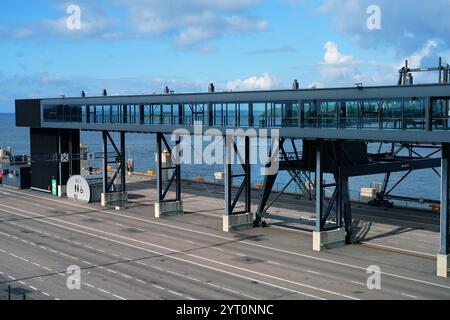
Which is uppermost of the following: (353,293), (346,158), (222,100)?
(222,100)

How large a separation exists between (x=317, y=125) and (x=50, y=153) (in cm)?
4047

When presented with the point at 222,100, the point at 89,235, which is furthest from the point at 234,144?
the point at 89,235

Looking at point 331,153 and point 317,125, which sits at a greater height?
point 317,125

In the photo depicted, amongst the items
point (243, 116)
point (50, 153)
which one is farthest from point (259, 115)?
point (50, 153)

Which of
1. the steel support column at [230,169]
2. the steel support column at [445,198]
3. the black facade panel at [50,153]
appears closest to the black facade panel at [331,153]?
the steel support column at [230,169]

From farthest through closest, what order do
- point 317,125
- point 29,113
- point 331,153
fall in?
point 29,113 < point 331,153 < point 317,125

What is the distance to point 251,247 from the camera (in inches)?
1431

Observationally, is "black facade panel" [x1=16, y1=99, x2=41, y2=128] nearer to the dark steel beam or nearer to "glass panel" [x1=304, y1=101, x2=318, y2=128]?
"glass panel" [x1=304, y1=101, x2=318, y2=128]

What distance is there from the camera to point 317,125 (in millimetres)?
34562

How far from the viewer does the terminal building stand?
2923cm

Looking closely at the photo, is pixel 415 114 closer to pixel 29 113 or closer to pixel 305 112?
pixel 305 112

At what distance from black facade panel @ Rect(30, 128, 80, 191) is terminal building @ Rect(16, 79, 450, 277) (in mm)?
4792
